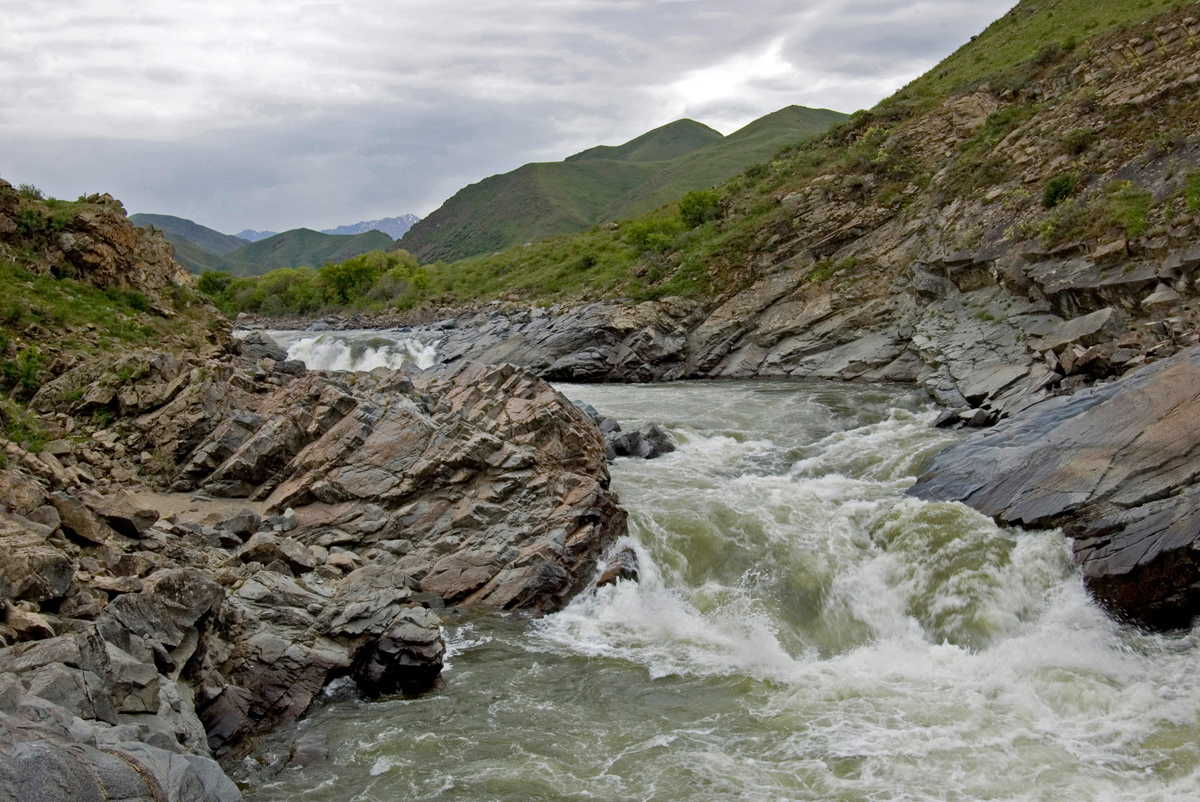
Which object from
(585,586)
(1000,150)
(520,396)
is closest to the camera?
(585,586)

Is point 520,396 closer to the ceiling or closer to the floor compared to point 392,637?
closer to the ceiling

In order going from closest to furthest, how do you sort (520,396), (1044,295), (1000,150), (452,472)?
(452,472) < (520,396) < (1044,295) < (1000,150)

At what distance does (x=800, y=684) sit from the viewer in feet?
39.8

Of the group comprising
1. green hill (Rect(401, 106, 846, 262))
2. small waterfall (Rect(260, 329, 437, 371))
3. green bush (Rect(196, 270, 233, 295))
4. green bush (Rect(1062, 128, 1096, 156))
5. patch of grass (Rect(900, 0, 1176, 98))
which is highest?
green hill (Rect(401, 106, 846, 262))

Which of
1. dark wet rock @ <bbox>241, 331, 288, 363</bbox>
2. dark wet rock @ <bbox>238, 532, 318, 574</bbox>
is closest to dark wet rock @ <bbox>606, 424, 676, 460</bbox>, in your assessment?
dark wet rock @ <bbox>238, 532, 318, 574</bbox>

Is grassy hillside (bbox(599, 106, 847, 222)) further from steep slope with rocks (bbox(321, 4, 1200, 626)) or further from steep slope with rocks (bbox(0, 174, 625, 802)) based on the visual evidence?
steep slope with rocks (bbox(0, 174, 625, 802))

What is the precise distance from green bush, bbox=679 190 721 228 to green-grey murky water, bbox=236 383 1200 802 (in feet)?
105

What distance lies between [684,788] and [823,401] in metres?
19.8

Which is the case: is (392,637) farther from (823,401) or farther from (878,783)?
(823,401)

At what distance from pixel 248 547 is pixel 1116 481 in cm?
1494

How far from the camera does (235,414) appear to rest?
19750 mm

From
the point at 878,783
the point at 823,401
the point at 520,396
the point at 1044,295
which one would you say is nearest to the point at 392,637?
the point at 878,783

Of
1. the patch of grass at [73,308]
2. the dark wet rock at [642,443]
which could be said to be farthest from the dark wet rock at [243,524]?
the dark wet rock at [642,443]

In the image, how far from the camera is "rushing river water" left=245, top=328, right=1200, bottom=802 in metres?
9.62
